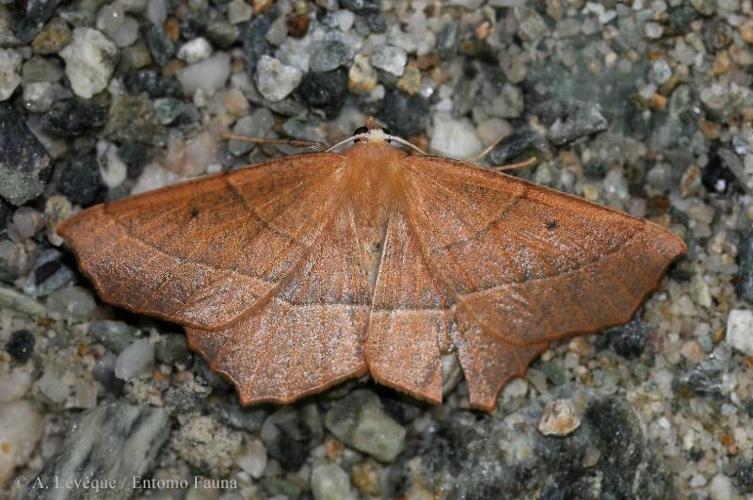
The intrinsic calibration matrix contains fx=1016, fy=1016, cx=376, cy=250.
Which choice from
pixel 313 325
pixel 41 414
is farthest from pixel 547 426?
pixel 41 414

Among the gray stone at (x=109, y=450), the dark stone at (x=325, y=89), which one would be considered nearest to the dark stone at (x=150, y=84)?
the dark stone at (x=325, y=89)

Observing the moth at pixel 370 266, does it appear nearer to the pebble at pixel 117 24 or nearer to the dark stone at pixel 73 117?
the dark stone at pixel 73 117

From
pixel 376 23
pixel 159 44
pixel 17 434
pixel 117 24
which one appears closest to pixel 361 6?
pixel 376 23

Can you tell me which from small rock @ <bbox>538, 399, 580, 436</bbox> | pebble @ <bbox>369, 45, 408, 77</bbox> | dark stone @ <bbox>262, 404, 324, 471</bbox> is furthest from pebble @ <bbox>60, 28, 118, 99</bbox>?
small rock @ <bbox>538, 399, 580, 436</bbox>

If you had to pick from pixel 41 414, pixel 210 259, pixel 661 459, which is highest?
pixel 210 259

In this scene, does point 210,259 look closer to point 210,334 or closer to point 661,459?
point 210,334

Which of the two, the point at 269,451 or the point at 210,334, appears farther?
the point at 269,451

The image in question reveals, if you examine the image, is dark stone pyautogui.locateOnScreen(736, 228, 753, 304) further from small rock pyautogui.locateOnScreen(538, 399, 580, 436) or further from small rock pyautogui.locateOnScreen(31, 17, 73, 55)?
small rock pyautogui.locateOnScreen(31, 17, 73, 55)
